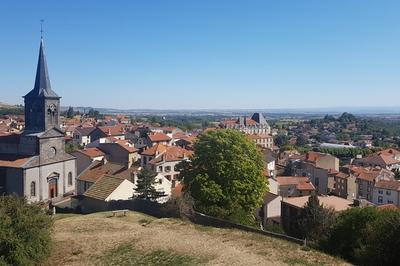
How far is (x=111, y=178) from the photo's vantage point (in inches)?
1532

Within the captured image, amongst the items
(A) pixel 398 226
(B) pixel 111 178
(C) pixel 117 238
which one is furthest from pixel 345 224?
(B) pixel 111 178

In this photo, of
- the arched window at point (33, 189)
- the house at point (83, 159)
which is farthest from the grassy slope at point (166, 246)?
the house at point (83, 159)

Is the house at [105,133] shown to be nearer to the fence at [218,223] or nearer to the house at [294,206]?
the house at [294,206]

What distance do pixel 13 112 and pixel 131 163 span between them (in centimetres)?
14600

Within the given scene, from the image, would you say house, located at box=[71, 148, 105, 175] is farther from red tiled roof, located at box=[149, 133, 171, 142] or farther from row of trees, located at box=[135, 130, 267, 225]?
red tiled roof, located at box=[149, 133, 171, 142]

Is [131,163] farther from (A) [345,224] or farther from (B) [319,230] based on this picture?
(A) [345,224]

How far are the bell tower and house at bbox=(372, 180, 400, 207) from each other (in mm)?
42767

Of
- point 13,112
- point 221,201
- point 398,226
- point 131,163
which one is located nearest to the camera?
point 398,226

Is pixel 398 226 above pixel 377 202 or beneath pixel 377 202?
above

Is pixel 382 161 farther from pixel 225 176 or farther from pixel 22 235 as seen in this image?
pixel 22 235

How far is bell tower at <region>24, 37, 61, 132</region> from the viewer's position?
4534 centimetres

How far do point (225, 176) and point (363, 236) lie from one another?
1279cm

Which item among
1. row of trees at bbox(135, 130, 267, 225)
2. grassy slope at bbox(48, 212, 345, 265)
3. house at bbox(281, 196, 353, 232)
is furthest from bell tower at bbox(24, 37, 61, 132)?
house at bbox(281, 196, 353, 232)

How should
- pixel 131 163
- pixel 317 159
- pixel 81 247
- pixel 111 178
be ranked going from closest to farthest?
pixel 81 247 < pixel 111 178 < pixel 131 163 < pixel 317 159
